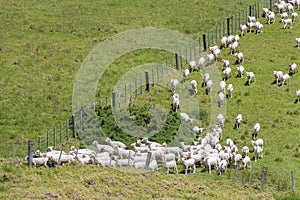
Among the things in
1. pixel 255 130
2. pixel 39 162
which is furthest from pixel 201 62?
pixel 39 162

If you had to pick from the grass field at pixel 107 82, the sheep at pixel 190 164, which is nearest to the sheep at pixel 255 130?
the grass field at pixel 107 82

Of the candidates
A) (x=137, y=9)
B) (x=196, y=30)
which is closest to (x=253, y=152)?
(x=196, y=30)

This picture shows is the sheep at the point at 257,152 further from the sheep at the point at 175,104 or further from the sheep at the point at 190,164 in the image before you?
the sheep at the point at 175,104

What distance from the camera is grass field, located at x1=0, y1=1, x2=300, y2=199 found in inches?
1231

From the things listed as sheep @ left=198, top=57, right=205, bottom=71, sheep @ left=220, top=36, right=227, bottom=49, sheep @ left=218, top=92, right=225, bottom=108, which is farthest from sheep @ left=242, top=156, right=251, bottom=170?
sheep @ left=220, top=36, right=227, bottom=49

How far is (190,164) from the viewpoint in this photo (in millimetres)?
33969

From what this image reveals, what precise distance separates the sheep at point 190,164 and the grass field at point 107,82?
28.4 inches

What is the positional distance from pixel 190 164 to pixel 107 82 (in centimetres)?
1722

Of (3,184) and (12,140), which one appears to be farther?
(12,140)

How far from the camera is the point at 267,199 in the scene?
31.1 metres

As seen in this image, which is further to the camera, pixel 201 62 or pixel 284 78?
pixel 201 62

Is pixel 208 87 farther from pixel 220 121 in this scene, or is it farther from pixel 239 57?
pixel 239 57

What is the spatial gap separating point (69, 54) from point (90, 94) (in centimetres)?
831

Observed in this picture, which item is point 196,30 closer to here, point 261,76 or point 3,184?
point 261,76
